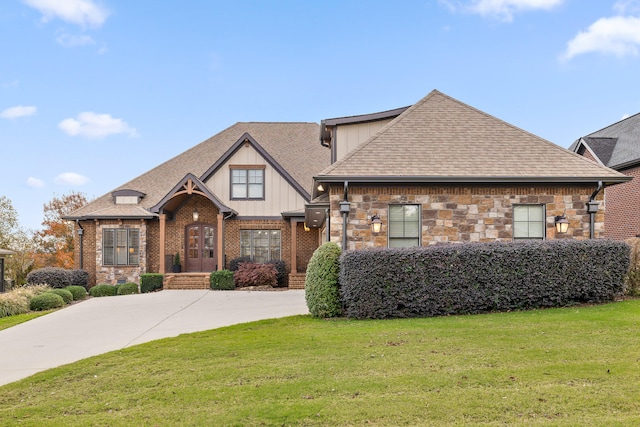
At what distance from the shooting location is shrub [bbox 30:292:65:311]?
46.2ft

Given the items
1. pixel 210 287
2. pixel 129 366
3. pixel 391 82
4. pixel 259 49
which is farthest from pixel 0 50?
pixel 129 366

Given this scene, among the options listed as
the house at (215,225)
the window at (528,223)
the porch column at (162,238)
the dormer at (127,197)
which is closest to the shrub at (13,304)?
the porch column at (162,238)

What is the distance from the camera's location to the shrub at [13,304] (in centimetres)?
1302

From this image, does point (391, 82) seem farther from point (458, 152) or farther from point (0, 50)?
point (0, 50)

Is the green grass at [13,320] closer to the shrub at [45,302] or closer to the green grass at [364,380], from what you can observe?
the shrub at [45,302]

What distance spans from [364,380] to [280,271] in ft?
46.9

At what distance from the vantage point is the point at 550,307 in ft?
29.9

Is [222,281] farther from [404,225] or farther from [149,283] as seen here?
[404,225]

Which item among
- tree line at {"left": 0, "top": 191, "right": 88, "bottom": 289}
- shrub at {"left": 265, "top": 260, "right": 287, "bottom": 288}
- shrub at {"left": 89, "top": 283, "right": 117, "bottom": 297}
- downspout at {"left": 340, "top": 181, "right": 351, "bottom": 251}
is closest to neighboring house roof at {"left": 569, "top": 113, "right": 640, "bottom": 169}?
downspout at {"left": 340, "top": 181, "right": 351, "bottom": 251}

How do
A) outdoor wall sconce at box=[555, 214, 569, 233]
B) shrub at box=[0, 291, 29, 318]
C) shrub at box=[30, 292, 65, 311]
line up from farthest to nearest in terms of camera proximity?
shrub at box=[30, 292, 65, 311] < shrub at box=[0, 291, 29, 318] < outdoor wall sconce at box=[555, 214, 569, 233]

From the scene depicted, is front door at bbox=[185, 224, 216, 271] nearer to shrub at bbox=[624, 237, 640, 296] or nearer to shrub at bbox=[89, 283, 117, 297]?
shrub at bbox=[89, 283, 117, 297]

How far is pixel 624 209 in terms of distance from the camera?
61.5ft

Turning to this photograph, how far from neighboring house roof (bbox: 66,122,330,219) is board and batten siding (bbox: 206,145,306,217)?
0.34m

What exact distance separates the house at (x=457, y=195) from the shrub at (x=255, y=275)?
7777 millimetres
